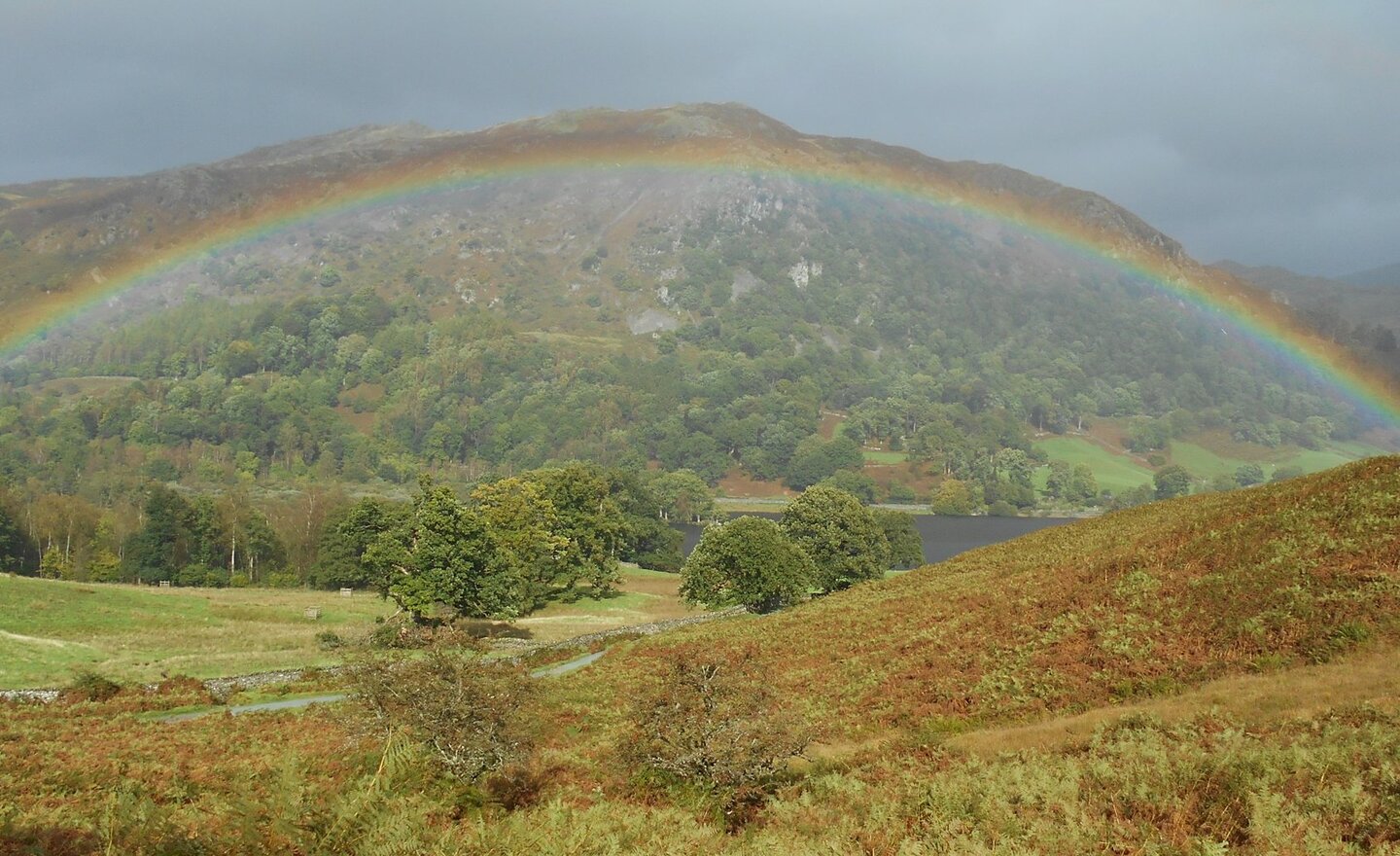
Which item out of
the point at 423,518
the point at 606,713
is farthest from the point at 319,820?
the point at 423,518

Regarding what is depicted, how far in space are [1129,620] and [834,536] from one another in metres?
61.6

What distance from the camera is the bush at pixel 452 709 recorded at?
24297 mm

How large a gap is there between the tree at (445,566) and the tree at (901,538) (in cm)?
6817

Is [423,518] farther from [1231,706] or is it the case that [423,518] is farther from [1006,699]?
[1231,706]

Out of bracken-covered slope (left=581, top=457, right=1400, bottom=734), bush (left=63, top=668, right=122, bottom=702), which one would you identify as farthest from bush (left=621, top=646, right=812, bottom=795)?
bush (left=63, top=668, right=122, bottom=702)

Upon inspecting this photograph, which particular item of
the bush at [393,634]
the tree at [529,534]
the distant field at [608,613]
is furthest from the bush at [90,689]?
the tree at [529,534]

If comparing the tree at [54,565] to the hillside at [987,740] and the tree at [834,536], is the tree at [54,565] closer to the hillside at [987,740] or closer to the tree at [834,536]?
the hillside at [987,740]

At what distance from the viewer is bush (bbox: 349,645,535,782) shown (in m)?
24.3

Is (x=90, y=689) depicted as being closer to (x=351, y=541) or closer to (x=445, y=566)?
(x=445, y=566)

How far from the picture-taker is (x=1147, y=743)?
68.2ft

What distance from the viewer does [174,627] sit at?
7350 centimetres

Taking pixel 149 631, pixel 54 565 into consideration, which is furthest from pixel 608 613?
pixel 54 565

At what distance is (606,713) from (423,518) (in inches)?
1412

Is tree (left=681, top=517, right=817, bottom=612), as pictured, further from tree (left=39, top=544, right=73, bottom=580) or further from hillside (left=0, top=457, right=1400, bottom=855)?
tree (left=39, top=544, right=73, bottom=580)
